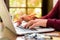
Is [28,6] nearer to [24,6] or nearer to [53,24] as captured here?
[24,6]

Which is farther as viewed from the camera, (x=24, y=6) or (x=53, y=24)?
(x=24, y=6)

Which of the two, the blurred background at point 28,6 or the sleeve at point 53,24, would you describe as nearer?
the sleeve at point 53,24

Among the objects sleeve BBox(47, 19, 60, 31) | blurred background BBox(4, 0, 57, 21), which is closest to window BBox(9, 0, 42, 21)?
blurred background BBox(4, 0, 57, 21)

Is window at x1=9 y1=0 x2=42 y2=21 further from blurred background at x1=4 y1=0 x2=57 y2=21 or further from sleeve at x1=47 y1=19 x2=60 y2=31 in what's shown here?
sleeve at x1=47 y1=19 x2=60 y2=31

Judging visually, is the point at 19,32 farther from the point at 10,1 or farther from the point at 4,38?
the point at 10,1

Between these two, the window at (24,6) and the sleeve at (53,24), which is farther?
the window at (24,6)

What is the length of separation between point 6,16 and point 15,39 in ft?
0.48

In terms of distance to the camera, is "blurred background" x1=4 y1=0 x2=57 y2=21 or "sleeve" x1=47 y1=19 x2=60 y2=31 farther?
"blurred background" x1=4 y1=0 x2=57 y2=21

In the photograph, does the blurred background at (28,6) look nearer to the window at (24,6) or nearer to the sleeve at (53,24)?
the window at (24,6)

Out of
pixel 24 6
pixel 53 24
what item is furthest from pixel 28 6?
pixel 53 24

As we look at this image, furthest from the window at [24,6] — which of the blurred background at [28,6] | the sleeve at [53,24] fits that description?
the sleeve at [53,24]

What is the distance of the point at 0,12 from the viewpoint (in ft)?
3.13

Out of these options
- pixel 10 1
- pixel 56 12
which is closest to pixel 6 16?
pixel 56 12

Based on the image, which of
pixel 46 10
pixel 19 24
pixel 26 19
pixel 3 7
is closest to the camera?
pixel 3 7
